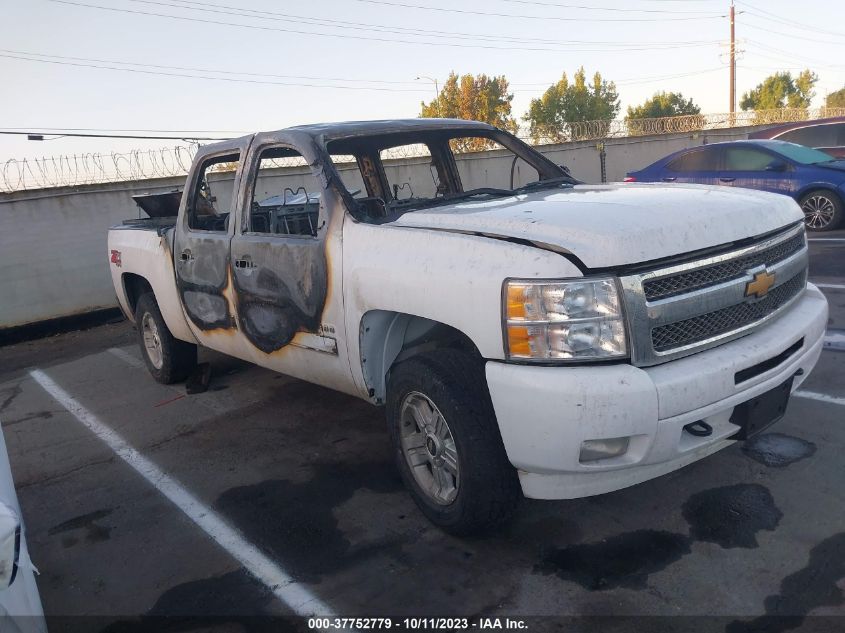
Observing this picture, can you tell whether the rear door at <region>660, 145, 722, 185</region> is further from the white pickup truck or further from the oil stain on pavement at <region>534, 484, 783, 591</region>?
the oil stain on pavement at <region>534, 484, 783, 591</region>

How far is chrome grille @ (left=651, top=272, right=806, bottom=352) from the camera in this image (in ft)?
8.46

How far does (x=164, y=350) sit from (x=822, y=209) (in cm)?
884

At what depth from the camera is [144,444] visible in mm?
4637

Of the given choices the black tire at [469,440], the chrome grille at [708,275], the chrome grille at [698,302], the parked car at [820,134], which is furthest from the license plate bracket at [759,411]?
the parked car at [820,134]

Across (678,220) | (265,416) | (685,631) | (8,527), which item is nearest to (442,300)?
(678,220)

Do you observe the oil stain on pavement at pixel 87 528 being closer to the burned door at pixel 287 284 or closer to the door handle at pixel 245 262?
the burned door at pixel 287 284

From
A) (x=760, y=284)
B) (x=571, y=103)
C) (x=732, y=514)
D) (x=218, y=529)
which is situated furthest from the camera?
(x=571, y=103)

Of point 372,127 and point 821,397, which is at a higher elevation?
point 372,127

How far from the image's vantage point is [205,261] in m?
4.47

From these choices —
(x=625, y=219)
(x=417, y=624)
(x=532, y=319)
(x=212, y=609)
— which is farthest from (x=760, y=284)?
(x=212, y=609)

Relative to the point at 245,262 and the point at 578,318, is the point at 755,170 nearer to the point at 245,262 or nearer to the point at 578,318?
the point at 245,262

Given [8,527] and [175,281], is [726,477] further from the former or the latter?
[175,281]

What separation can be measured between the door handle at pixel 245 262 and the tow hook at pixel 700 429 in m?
2.51

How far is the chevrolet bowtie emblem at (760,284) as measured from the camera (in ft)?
9.25
